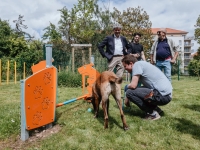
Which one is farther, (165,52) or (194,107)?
(165,52)

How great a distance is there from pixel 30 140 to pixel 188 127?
2.63m

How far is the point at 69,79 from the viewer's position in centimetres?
976

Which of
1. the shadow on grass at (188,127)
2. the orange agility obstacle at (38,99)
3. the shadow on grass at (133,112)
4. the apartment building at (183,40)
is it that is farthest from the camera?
the apartment building at (183,40)

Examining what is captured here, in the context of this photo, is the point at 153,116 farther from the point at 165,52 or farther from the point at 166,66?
the point at 165,52

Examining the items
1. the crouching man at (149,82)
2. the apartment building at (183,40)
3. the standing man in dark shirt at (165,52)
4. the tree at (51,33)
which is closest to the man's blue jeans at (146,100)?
the crouching man at (149,82)

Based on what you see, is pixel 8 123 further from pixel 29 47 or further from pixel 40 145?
pixel 29 47

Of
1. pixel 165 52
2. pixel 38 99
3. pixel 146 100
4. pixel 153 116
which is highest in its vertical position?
pixel 165 52

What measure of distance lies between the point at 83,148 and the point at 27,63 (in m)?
15.3

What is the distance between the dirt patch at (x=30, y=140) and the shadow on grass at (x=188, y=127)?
83.1 inches

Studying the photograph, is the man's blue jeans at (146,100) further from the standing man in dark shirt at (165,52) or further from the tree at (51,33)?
the tree at (51,33)

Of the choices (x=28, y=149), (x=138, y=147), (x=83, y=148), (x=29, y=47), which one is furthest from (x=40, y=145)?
(x=29, y=47)

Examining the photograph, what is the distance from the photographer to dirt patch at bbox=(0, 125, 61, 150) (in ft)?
9.34

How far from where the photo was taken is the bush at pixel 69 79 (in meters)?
9.71

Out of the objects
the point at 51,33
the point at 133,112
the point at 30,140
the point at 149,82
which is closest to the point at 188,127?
the point at 149,82
